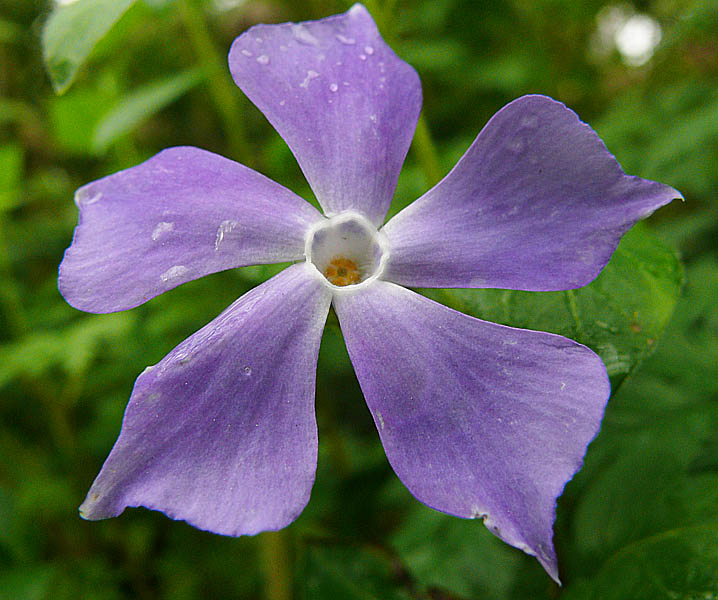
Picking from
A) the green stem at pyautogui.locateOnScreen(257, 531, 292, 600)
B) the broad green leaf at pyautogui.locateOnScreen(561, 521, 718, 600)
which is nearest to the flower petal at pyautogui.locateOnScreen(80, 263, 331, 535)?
the broad green leaf at pyautogui.locateOnScreen(561, 521, 718, 600)

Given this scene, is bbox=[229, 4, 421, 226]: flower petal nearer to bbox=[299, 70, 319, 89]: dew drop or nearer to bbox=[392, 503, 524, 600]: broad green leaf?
bbox=[299, 70, 319, 89]: dew drop

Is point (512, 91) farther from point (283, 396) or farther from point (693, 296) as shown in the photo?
point (283, 396)

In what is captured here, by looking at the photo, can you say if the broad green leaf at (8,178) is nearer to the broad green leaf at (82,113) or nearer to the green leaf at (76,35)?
the broad green leaf at (82,113)

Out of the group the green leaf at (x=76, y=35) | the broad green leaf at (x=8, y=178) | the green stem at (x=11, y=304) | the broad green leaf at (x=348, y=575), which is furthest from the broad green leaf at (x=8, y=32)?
the broad green leaf at (x=348, y=575)

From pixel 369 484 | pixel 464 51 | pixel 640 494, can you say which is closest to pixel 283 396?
pixel 640 494

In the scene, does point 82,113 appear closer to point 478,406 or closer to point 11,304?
point 11,304

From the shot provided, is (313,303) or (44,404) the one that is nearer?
(313,303)
